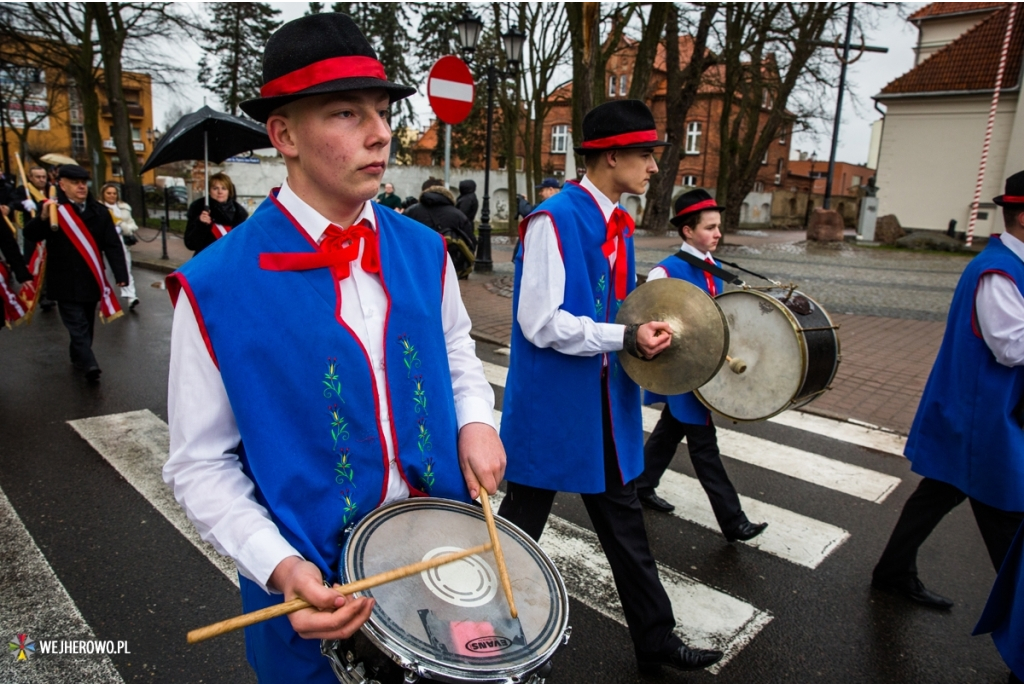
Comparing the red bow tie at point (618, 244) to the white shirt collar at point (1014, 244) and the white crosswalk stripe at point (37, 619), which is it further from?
the white crosswalk stripe at point (37, 619)

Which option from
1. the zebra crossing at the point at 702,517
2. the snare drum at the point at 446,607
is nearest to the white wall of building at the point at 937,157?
the zebra crossing at the point at 702,517

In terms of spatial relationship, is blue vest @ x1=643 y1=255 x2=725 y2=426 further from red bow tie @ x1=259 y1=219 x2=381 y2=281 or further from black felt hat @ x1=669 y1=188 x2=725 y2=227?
→ red bow tie @ x1=259 y1=219 x2=381 y2=281

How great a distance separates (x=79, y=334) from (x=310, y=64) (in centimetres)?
Result: 675

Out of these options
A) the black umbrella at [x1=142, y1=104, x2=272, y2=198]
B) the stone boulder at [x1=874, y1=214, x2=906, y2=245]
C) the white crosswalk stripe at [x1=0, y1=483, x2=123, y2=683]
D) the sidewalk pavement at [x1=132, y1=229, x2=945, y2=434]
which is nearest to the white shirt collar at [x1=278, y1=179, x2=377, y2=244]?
the white crosswalk stripe at [x1=0, y1=483, x2=123, y2=683]

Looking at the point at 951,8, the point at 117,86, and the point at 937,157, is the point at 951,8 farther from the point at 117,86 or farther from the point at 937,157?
the point at 117,86

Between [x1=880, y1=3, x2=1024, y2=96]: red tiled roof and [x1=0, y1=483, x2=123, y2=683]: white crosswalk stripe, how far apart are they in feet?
101

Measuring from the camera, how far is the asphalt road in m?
2.92

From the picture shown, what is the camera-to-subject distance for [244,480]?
1474 millimetres

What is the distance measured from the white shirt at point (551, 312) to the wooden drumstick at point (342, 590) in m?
1.24

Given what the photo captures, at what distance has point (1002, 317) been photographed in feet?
9.54

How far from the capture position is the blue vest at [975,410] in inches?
117

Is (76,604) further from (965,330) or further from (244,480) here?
(965,330)

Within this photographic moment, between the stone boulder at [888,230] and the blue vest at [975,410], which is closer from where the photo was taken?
the blue vest at [975,410]

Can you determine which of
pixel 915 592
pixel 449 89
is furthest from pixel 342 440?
pixel 449 89
